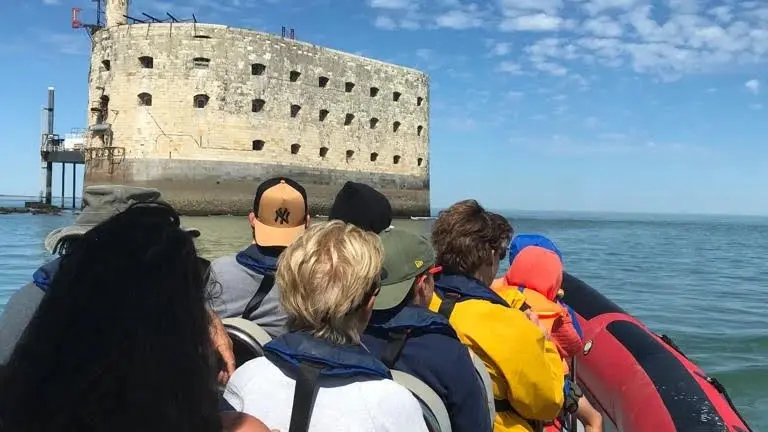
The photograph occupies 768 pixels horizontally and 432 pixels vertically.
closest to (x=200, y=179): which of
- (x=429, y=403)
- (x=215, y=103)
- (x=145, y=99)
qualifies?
(x=215, y=103)

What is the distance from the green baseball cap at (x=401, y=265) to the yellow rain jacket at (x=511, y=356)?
0.81 feet

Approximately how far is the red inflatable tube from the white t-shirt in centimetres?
234

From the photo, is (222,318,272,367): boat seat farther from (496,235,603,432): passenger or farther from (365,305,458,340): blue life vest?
(496,235,603,432): passenger

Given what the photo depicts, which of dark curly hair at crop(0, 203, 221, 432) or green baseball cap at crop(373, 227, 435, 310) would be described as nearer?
dark curly hair at crop(0, 203, 221, 432)

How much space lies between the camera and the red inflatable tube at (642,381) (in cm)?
330

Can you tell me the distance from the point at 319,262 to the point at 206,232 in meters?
17.1

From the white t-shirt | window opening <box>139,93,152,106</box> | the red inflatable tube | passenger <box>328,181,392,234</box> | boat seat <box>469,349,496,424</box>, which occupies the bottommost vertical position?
the red inflatable tube

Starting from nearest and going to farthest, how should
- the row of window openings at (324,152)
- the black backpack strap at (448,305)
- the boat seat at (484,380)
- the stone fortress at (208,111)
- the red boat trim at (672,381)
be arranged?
the boat seat at (484,380) < the black backpack strap at (448,305) < the red boat trim at (672,381) < the stone fortress at (208,111) < the row of window openings at (324,152)

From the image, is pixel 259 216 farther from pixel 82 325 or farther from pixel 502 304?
pixel 82 325

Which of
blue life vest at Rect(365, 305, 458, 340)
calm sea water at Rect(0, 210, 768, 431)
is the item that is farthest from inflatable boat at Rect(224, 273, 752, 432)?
calm sea water at Rect(0, 210, 768, 431)

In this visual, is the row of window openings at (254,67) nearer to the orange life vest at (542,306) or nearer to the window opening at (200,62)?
the window opening at (200,62)

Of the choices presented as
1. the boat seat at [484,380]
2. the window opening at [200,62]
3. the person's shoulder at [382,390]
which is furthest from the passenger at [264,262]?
the window opening at [200,62]

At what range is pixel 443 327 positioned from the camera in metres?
1.74

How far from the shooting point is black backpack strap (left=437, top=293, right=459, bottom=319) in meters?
2.12
